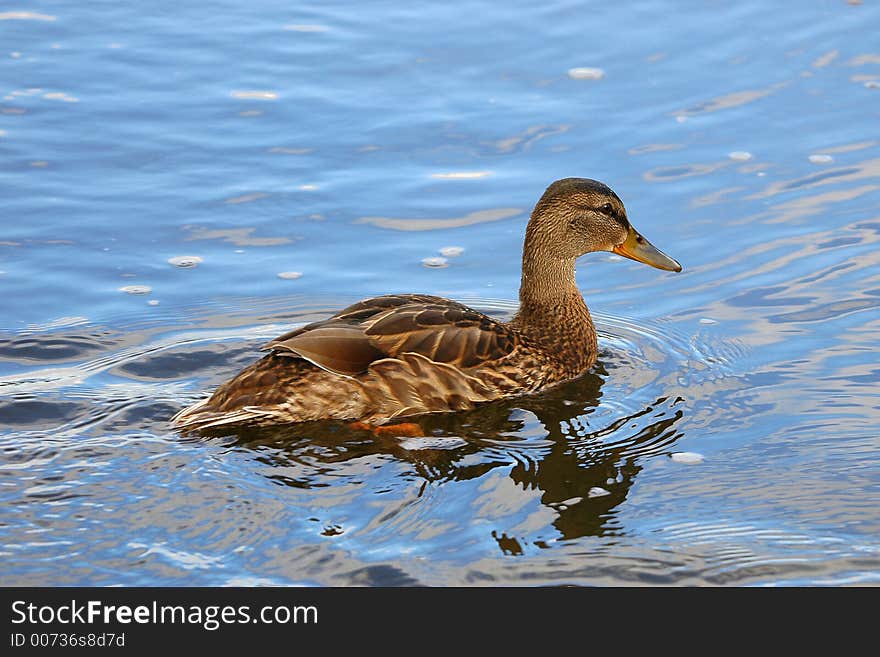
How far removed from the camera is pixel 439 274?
1068 centimetres

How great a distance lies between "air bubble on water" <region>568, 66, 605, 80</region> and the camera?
1341cm

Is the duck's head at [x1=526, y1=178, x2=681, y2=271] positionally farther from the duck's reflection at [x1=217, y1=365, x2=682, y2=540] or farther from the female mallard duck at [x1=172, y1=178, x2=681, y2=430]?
the duck's reflection at [x1=217, y1=365, x2=682, y2=540]

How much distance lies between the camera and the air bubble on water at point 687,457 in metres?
7.97

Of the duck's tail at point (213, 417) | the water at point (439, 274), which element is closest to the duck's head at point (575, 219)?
the water at point (439, 274)

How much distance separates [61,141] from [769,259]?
635 cm

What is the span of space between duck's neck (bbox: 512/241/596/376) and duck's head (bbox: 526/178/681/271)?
0.32 ft

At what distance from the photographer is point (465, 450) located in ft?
26.5

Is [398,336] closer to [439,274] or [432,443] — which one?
[432,443]

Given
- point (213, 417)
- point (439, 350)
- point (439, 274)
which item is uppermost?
point (439, 274)

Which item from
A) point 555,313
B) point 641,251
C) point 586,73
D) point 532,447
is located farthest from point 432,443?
point 586,73

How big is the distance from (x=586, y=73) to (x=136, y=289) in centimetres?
539

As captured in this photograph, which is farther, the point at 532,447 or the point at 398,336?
the point at 398,336

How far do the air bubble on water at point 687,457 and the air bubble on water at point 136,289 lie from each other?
4328 millimetres

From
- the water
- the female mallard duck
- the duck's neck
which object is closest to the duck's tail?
the female mallard duck
